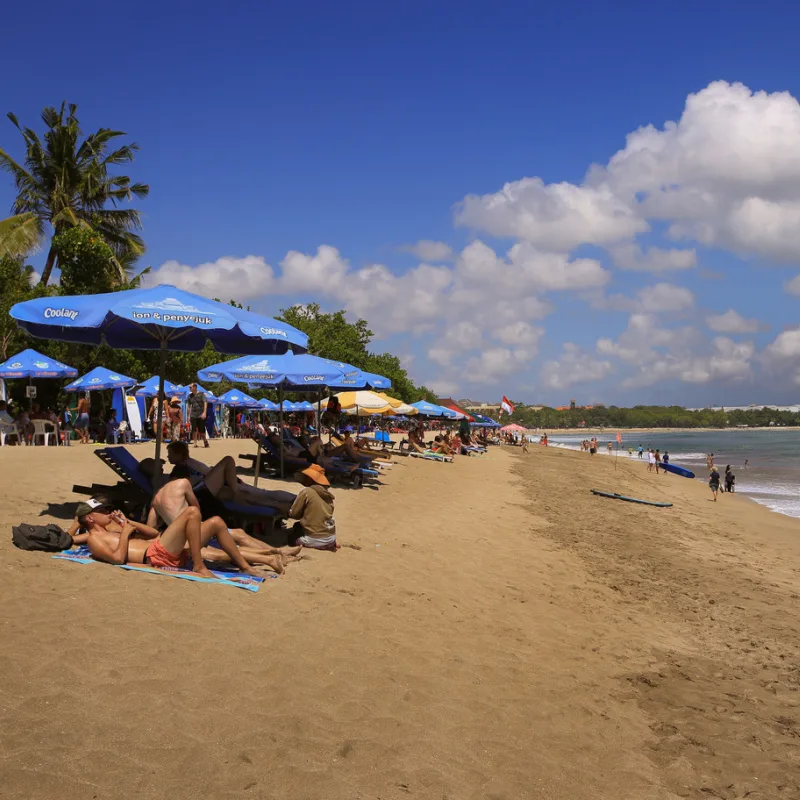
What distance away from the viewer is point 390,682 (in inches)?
166

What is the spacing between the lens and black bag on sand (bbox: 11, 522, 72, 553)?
5605 mm

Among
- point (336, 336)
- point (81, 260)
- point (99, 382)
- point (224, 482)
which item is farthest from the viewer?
point (336, 336)

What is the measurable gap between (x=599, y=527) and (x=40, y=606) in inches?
407

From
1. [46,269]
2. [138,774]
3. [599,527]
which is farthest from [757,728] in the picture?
[46,269]

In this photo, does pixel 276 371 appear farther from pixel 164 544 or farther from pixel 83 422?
pixel 83 422

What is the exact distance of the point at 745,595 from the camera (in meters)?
8.10

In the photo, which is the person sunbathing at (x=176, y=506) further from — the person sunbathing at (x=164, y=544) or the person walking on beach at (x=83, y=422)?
the person walking on beach at (x=83, y=422)

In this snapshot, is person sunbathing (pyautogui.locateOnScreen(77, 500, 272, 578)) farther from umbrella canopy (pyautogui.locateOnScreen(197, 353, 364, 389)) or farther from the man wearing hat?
umbrella canopy (pyautogui.locateOnScreen(197, 353, 364, 389))

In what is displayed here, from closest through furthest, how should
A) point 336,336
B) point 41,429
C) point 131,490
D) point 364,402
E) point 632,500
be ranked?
point 131,490 → point 41,429 → point 364,402 → point 632,500 → point 336,336

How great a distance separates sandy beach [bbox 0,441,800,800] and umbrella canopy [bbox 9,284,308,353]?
1.96 meters

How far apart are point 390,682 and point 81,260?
75.3 ft

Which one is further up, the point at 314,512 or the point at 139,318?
the point at 139,318

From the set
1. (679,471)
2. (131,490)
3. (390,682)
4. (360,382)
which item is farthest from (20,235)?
(679,471)

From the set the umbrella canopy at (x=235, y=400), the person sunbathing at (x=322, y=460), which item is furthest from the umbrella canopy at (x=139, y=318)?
the umbrella canopy at (x=235, y=400)
